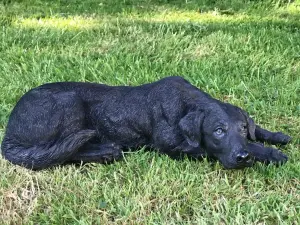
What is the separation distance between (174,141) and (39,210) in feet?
3.32

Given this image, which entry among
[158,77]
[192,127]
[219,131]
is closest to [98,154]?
[192,127]

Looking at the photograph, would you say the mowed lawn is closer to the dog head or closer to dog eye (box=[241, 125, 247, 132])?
the dog head

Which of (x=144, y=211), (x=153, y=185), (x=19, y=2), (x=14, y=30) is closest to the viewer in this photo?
(x=144, y=211)

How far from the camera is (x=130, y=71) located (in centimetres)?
560

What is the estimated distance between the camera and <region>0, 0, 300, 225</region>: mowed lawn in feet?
11.0

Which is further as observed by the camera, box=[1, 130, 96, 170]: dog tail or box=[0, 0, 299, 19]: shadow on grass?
box=[0, 0, 299, 19]: shadow on grass

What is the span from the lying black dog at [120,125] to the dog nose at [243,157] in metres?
0.14

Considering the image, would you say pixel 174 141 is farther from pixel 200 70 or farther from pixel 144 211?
pixel 200 70

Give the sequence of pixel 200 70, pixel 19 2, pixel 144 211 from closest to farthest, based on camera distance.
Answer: pixel 144 211
pixel 200 70
pixel 19 2

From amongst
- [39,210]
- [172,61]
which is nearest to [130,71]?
[172,61]

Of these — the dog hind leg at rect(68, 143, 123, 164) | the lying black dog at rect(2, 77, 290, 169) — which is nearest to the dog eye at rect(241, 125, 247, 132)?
the lying black dog at rect(2, 77, 290, 169)

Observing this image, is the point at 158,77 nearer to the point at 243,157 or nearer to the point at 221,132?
the point at 221,132

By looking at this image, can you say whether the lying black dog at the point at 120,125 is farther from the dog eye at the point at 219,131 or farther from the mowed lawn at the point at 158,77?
the mowed lawn at the point at 158,77

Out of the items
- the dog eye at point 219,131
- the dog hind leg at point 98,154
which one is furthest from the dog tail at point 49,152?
the dog eye at point 219,131
